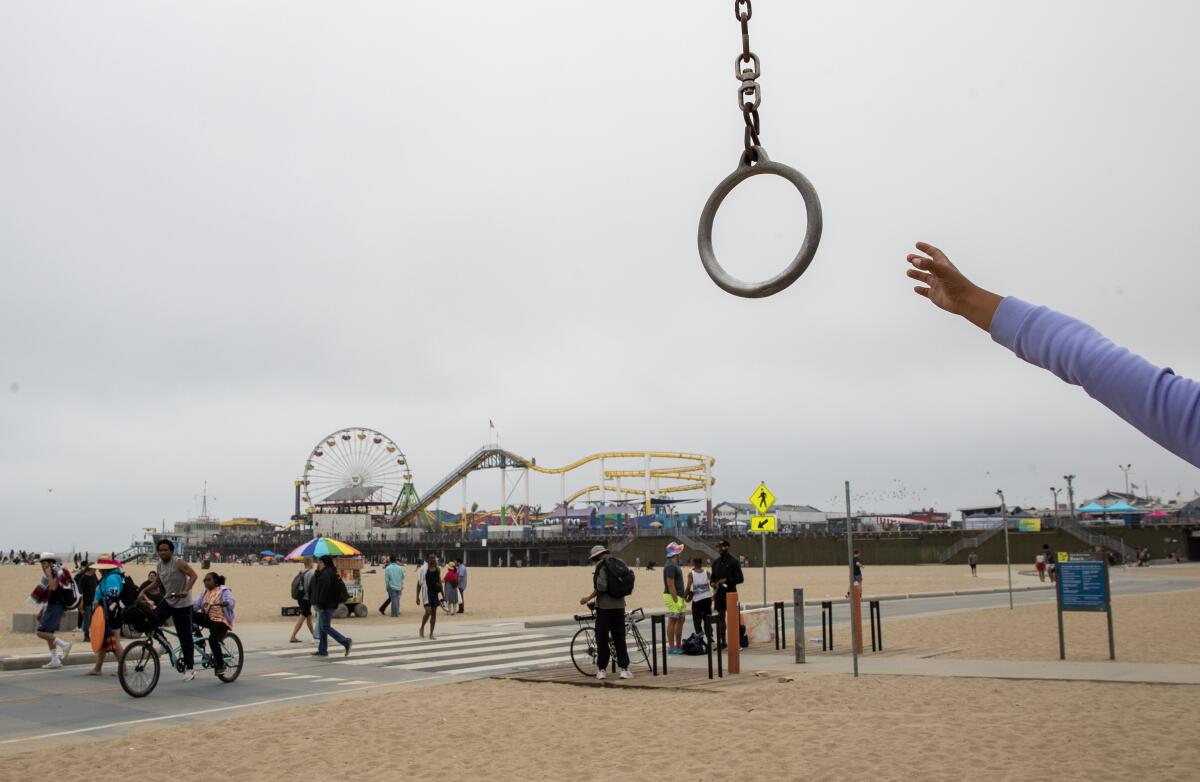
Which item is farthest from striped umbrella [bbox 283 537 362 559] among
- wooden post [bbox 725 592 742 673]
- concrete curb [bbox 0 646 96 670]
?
wooden post [bbox 725 592 742 673]

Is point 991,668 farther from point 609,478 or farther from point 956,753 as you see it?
point 609,478

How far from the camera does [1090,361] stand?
6.33ft

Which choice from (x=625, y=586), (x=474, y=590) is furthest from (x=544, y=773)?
(x=474, y=590)

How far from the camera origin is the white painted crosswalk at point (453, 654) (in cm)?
1468

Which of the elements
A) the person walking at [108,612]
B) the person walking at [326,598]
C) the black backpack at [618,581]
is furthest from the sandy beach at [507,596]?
the black backpack at [618,581]

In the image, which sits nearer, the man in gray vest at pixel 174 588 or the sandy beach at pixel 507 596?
the man in gray vest at pixel 174 588

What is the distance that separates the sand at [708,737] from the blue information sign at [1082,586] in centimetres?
340

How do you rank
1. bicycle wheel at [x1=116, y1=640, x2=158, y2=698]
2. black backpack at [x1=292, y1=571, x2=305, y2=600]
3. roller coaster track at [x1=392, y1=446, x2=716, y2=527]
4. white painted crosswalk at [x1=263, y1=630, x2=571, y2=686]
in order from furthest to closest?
roller coaster track at [x1=392, y1=446, x2=716, y2=527], black backpack at [x1=292, y1=571, x2=305, y2=600], white painted crosswalk at [x1=263, y1=630, x2=571, y2=686], bicycle wheel at [x1=116, y1=640, x2=158, y2=698]

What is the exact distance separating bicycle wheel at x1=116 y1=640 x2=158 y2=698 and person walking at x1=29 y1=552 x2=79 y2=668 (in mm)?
3769

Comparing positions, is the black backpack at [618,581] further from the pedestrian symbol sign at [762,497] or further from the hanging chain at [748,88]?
the pedestrian symbol sign at [762,497]

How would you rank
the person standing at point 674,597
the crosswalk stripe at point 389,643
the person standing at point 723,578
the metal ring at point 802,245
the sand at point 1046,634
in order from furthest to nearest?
the crosswalk stripe at point 389,643
the person standing at point 674,597
the sand at point 1046,634
the person standing at point 723,578
the metal ring at point 802,245

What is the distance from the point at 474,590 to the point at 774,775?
34637 millimetres

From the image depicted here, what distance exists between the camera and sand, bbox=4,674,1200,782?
7.62 m

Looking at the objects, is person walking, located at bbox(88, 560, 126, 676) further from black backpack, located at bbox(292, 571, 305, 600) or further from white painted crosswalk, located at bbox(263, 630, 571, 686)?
black backpack, located at bbox(292, 571, 305, 600)
